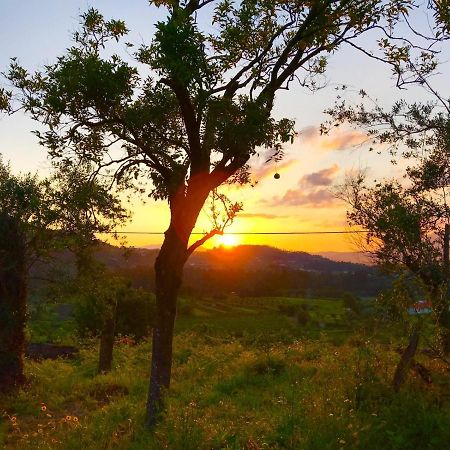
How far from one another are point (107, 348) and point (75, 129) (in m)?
10.7

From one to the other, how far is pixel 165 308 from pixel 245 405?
330 cm

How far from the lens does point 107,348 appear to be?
19.8 meters

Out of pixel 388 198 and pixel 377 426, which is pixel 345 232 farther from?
pixel 377 426

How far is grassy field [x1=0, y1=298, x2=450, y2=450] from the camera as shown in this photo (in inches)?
354

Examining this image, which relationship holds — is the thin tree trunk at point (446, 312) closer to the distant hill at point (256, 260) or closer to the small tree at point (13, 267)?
the small tree at point (13, 267)

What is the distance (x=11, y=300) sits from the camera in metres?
16.5

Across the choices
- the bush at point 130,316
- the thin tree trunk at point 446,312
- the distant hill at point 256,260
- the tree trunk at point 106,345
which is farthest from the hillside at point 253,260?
the thin tree trunk at point 446,312

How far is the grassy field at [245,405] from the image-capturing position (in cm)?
898

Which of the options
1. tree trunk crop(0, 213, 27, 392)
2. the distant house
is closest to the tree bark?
the distant house

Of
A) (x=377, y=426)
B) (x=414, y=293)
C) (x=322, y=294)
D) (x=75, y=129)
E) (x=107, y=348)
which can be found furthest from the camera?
(x=322, y=294)

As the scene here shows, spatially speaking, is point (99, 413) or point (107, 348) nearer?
point (99, 413)

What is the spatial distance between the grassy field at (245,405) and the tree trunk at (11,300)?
795mm

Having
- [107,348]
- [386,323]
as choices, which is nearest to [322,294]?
[107,348]

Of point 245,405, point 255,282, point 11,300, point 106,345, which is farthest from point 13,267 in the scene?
point 255,282
